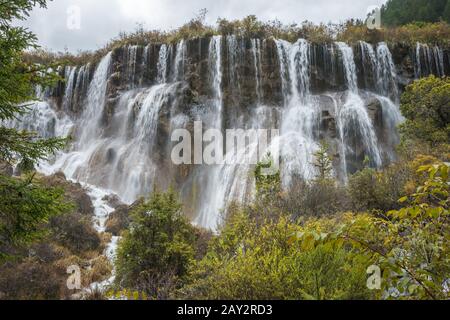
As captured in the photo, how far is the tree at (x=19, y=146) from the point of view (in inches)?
192

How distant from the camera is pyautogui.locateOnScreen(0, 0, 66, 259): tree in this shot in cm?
488

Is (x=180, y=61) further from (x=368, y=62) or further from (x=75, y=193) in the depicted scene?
(x=368, y=62)

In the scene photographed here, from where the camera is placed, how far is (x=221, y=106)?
901 inches

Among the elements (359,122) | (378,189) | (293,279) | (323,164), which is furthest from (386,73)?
(293,279)

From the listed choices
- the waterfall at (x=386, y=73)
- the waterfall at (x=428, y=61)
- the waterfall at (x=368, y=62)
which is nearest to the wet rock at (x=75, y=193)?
the waterfall at (x=368, y=62)

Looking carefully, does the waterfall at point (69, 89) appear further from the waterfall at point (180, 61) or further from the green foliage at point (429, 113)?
the green foliage at point (429, 113)

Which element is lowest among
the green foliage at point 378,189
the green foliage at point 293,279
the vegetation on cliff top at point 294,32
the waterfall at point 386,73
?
the green foliage at point 293,279

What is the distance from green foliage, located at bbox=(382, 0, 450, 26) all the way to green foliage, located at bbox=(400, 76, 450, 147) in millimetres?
28934

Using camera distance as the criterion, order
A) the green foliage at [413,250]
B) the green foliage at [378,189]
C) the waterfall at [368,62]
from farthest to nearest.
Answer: the waterfall at [368,62]
the green foliage at [378,189]
the green foliage at [413,250]

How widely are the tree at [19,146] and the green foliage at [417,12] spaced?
43345 millimetres

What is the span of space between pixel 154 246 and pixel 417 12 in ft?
150
